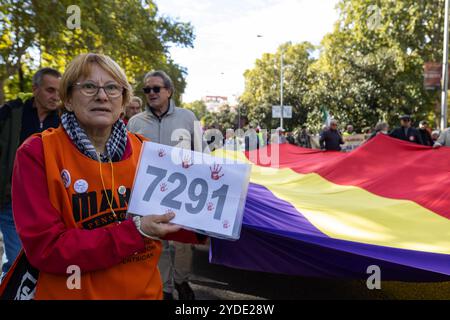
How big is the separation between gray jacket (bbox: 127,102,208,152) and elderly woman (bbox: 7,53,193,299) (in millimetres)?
2163

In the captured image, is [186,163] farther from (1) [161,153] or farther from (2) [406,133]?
(2) [406,133]

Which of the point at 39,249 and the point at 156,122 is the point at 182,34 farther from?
the point at 39,249

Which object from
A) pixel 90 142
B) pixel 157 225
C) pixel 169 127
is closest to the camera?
pixel 157 225

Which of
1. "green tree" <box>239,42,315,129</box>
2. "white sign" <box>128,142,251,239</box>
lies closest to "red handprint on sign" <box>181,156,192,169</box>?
"white sign" <box>128,142,251,239</box>

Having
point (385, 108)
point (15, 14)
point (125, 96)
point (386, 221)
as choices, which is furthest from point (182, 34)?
point (385, 108)

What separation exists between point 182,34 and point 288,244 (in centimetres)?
1135

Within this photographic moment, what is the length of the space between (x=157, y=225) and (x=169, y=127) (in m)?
2.54

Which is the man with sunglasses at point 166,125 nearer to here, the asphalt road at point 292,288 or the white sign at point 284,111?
the asphalt road at point 292,288

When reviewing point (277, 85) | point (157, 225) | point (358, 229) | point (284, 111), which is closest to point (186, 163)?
point (157, 225)

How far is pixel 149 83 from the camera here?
13.4 ft

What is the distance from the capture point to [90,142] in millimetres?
1766

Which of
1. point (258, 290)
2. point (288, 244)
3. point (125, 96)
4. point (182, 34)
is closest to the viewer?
point (125, 96)

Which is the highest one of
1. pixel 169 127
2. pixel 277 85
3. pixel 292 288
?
pixel 277 85

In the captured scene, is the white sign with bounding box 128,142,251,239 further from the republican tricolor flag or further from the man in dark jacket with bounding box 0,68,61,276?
the man in dark jacket with bounding box 0,68,61,276
